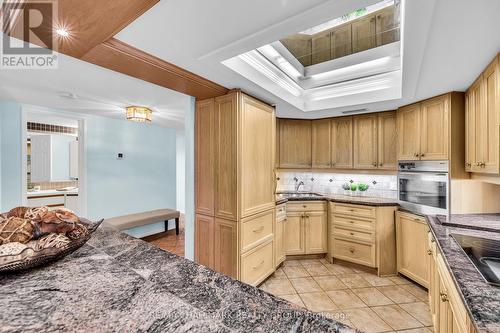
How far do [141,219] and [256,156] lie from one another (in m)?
2.69

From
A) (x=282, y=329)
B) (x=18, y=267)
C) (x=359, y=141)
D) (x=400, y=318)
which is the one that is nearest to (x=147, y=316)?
(x=282, y=329)

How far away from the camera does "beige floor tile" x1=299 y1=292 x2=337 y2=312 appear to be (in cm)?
227

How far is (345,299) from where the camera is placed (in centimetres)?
241

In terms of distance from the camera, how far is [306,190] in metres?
4.15

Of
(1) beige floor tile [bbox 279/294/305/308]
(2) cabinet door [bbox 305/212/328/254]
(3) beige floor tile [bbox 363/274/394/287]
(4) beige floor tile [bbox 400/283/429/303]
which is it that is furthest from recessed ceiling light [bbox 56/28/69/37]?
(4) beige floor tile [bbox 400/283/429/303]

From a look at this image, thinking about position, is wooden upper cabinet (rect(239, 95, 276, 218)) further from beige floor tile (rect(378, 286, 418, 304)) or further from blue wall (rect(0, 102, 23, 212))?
blue wall (rect(0, 102, 23, 212))

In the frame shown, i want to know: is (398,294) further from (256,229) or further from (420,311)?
(256,229)

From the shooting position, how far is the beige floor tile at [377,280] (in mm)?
2717

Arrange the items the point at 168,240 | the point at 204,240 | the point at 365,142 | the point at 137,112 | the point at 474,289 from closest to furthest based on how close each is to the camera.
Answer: the point at 474,289 → the point at 204,240 → the point at 137,112 → the point at 365,142 → the point at 168,240

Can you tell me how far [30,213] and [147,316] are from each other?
93 cm

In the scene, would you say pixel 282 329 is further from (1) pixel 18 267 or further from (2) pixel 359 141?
(2) pixel 359 141

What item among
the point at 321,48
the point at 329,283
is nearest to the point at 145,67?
the point at 321,48

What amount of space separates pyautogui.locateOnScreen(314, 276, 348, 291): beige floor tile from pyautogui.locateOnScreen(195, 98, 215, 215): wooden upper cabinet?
1.58m

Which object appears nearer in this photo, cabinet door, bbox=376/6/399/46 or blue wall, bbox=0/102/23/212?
cabinet door, bbox=376/6/399/46
